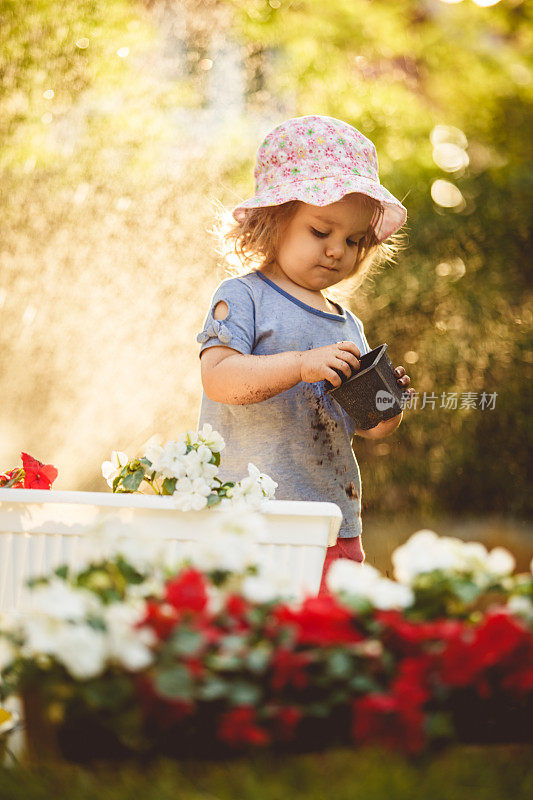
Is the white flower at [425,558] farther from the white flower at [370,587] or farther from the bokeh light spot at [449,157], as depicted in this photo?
the bokeh light spot at [449,157]

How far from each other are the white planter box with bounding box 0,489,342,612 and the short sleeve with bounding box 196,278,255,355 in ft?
1.17

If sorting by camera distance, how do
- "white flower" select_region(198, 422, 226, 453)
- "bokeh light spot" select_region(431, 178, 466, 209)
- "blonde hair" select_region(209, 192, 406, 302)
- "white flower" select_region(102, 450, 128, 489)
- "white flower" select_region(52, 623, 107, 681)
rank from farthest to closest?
1. "bokeh light spot" select_region(431, 178, 466, 209)
2. "blonde hair" select_region(209, 192, 406, 302)
3. "white flower" select_region(102, 450, 128, 489)
4. "white flower" select_region(198, 422, 226, 453)
5. "white flower" select_region(52, 623, 107, 681)

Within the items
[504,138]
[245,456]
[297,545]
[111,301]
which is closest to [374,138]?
[504,138]

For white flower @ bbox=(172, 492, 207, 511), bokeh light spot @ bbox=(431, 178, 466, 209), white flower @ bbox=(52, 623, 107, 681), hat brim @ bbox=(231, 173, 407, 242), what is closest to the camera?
white flower @ bbox=(52, 623, 107, 681)

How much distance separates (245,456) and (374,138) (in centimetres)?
375

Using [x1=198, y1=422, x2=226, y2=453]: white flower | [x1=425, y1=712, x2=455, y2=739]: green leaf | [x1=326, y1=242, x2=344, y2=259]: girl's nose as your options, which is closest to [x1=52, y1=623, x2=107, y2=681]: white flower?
[x1=425, y1=712, x2=455, y2=739]: green leaf

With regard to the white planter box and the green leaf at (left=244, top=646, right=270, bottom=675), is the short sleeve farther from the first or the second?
the green leaf at (left=244, top=646, right=270, bottom=675)

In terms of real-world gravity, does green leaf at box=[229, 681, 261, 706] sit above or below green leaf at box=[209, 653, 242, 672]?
below

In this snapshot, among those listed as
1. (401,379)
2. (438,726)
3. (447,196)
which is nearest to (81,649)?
(438,726)

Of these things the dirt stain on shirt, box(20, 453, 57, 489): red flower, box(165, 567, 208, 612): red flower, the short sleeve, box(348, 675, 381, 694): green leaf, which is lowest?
box(348, 675, 381, 694): green leaf

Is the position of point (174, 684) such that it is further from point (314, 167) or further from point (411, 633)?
point (314, 167)

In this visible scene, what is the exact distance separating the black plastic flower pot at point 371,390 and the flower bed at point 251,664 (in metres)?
0.60

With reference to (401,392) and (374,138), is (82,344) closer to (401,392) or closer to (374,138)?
(374,138)

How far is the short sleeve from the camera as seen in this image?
4.48ft
